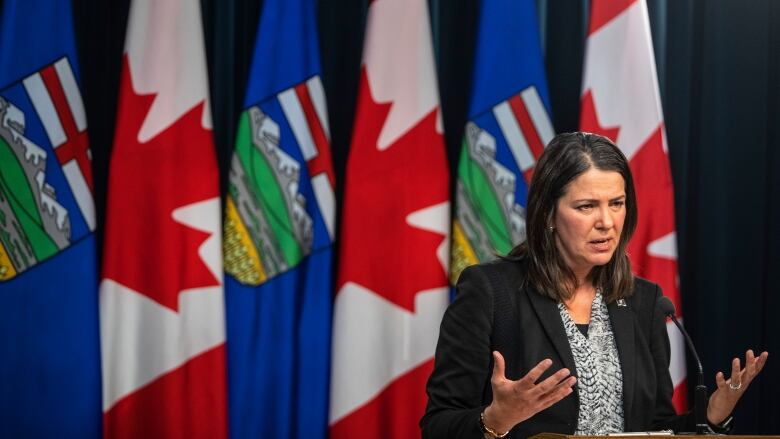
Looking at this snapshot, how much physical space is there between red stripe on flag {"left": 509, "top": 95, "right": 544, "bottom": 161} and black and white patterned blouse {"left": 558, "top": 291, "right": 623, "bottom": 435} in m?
1.94

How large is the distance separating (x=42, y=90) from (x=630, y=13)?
2.35m

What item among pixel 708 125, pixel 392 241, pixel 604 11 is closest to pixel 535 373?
pixel 392 241

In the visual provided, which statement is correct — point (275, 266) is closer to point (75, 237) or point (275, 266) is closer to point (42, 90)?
point (75, 237)

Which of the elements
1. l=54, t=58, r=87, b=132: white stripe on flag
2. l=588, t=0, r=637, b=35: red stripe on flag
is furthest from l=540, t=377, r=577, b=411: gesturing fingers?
l=588, t=0, r=637, b=35: red stripe on flag

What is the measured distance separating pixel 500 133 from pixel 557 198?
1.90 meters

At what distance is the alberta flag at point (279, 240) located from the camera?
12.8ft

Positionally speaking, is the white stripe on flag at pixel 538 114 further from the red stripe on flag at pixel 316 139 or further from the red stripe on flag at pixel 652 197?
the red stripe on flag at pixel 316 139

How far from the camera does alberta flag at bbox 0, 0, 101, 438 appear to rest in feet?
11.9

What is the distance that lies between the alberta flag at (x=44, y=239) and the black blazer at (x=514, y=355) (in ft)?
6.79

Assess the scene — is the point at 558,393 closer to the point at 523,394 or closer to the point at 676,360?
the point at 523,394

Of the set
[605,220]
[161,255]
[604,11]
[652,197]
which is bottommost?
[161,255]

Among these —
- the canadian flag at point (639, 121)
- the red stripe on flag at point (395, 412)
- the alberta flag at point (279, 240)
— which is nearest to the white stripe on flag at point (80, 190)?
the alberta flag at point (279, 240)

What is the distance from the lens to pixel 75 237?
3.75 m

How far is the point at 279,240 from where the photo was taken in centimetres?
391
